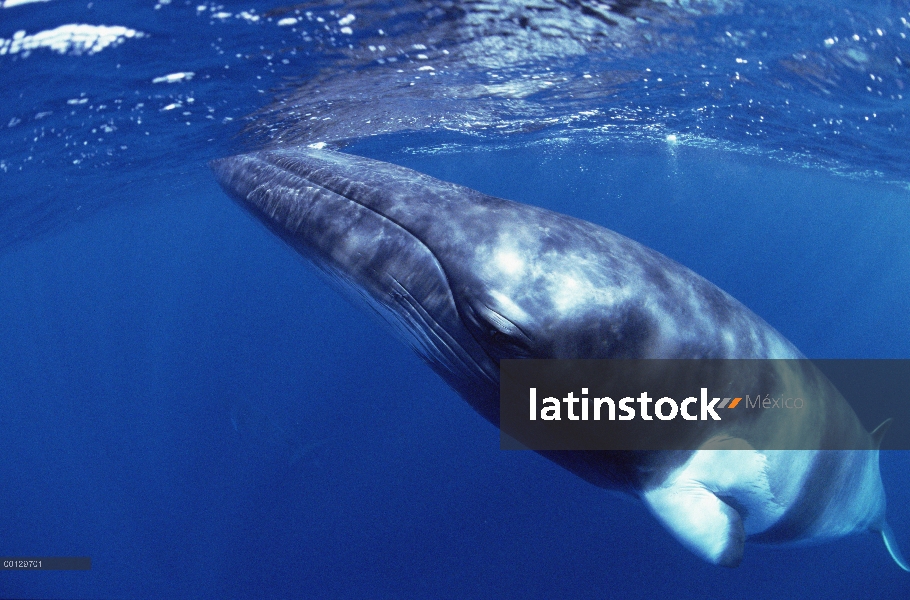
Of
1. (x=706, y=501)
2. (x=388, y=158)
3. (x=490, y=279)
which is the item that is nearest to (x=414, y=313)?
(x=490, y=279)

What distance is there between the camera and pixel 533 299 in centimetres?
268

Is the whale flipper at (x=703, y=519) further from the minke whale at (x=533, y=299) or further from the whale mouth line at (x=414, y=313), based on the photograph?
the whale mouth line at (x=414, y=313)

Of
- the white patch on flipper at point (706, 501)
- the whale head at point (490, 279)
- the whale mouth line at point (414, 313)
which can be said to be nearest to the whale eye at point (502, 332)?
the whale head at point (490, 279)

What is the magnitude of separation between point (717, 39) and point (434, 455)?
1823 cm

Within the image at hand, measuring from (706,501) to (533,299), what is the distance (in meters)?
1.94

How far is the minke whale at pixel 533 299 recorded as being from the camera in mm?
2727

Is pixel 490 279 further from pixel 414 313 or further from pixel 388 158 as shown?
pixel 388 158

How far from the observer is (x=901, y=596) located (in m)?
15.1

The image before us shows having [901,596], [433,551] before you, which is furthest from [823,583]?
[433,551]

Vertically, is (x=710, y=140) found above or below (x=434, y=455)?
above

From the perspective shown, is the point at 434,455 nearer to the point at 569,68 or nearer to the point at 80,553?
the point at 569,68

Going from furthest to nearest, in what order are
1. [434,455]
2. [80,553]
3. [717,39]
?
[80,553]
[434,455]
[717,39]

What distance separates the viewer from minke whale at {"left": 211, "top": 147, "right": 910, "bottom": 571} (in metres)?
2.73

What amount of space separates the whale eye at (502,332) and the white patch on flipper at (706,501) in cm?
148
